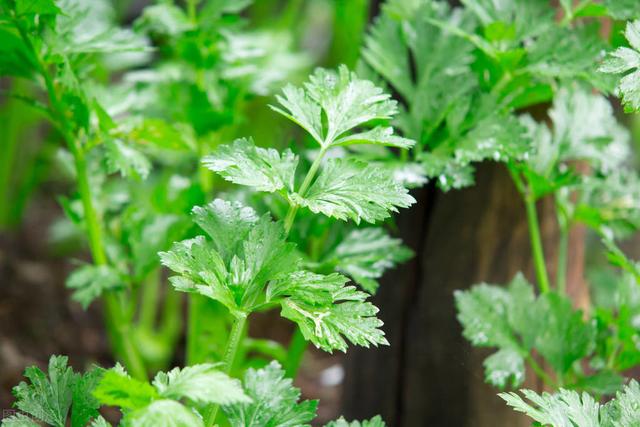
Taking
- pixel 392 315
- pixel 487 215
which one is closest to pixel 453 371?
pixel 392 315

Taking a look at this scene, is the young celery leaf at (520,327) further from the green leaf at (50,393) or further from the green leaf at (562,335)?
the green leaf at (50,393)

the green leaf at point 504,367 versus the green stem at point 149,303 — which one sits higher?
the green leaf at point 504,367

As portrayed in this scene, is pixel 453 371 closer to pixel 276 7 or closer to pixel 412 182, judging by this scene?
pixel 412 182

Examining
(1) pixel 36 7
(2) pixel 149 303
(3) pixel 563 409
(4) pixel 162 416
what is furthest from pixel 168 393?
(2) pixel 149 303

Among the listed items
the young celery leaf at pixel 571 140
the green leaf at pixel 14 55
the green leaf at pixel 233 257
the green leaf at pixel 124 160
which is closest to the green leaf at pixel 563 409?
the green leaf at pixel 233 257

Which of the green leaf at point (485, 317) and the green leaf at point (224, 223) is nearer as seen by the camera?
the green leaf at point (224, 223)

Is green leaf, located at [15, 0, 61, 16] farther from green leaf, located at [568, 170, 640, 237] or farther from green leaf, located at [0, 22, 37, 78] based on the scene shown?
green leaf, located at [568, 170, 640, 237]

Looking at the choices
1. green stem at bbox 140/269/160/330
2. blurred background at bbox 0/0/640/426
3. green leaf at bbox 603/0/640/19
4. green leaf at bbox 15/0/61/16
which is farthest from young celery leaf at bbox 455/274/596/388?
green stem at bbox 140/269/160/330
